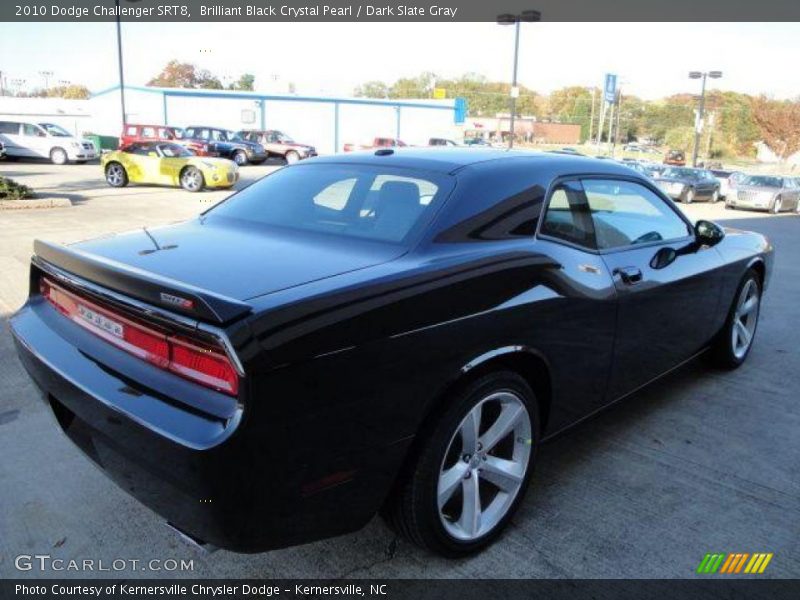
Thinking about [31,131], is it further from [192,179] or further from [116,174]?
[192,179]

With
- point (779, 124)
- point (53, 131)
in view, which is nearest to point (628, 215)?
point (53, 131)

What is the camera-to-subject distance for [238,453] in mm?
1806

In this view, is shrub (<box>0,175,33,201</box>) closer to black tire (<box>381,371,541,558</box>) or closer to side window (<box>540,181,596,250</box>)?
side window (<box>540,181,596,250</box>)

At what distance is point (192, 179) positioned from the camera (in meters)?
18.9

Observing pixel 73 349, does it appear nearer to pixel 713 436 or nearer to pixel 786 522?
pixel 786 522

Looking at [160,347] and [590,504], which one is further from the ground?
[160,347]

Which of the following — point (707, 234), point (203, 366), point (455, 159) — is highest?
point (455, 159)

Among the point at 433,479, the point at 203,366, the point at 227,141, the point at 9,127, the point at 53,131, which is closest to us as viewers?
the point at 203,366

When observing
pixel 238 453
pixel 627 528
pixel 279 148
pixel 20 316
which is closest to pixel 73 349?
pixel 20 316

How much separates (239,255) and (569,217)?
1552 millimetres

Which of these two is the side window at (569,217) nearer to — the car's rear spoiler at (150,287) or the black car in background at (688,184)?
the car's rear spoiler at (150,287)

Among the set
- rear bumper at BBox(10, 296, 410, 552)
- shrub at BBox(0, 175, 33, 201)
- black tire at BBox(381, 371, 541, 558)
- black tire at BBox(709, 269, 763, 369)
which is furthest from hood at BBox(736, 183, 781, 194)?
rear bumper at BBox(10, 296, 410, 552)

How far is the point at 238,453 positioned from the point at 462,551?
1152 millimetres

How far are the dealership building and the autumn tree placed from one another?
27.6 metres
